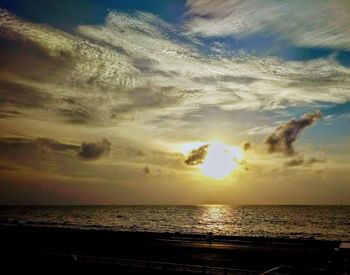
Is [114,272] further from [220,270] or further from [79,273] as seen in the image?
[220,270]

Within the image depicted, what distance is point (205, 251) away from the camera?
47.6 metres

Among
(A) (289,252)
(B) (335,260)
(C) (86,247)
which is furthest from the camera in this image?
(C) (86,247)

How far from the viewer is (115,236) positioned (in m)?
69.4

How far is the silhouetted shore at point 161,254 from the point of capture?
3453 cm

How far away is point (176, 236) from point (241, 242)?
45.8 ft

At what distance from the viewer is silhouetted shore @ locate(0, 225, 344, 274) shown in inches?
1359

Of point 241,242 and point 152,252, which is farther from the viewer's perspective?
point 241,242

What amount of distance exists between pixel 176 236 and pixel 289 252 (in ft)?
80.9

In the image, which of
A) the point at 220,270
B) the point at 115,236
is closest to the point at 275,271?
the point at 220,270

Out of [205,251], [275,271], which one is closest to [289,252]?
[205,251]

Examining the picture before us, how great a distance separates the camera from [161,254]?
4619cm

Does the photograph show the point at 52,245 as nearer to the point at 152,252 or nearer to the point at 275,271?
the point at 152,252

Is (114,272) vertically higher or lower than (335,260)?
lower

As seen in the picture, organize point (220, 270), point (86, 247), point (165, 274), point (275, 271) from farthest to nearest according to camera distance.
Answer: point (86, 247), point (165, 274), point (220, 270), point (275, 271)
